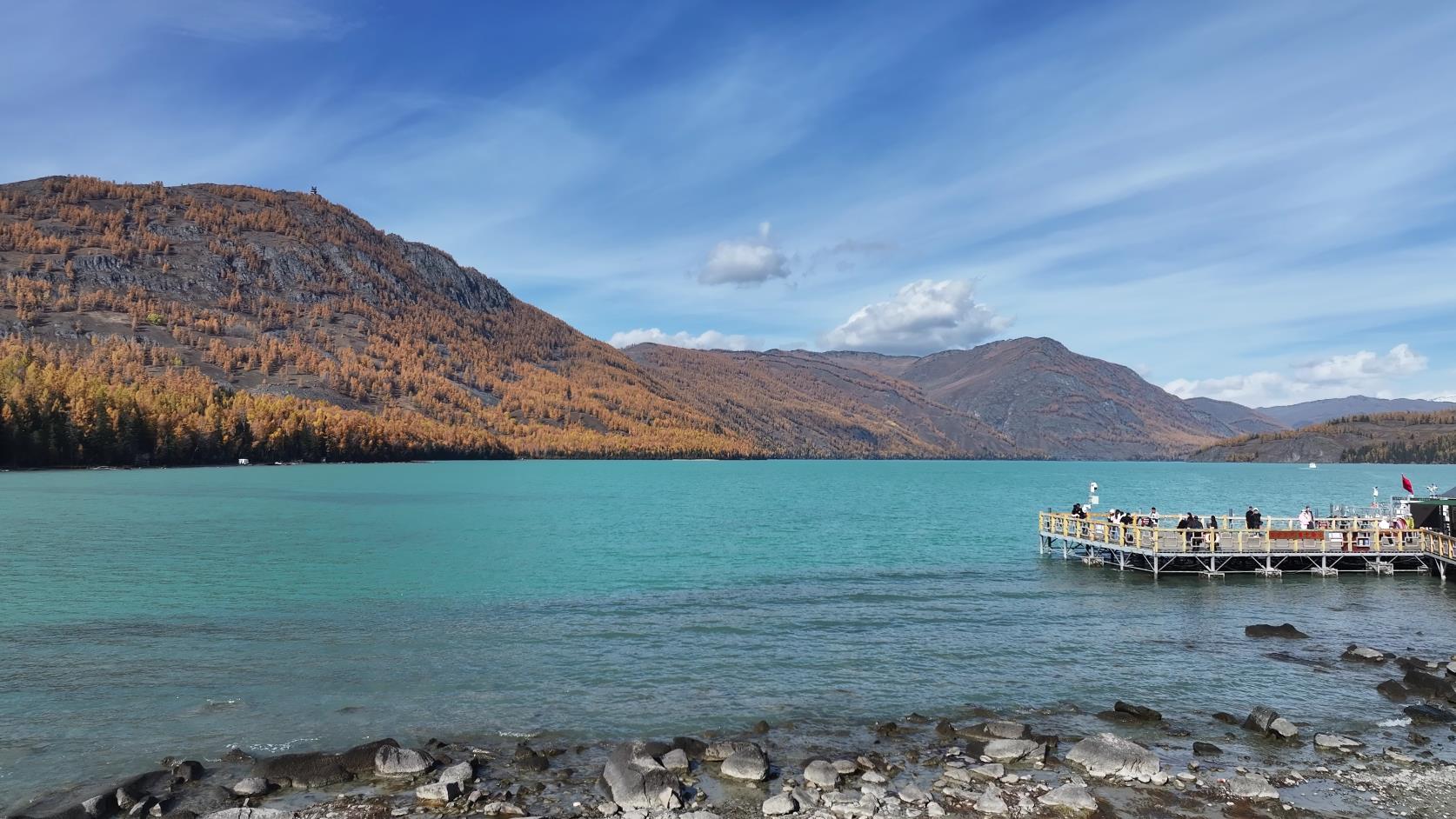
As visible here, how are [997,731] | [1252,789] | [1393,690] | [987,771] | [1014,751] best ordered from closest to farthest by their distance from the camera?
[1252,789]
[987,771]
[1014,751]
[997,731]
[1393,690]

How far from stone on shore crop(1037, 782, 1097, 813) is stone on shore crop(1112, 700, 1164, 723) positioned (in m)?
6.32

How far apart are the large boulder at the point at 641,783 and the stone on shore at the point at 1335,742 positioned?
15373 mm

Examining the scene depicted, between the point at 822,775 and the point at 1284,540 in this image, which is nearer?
the point at 822,775

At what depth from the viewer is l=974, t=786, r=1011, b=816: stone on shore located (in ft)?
53.0

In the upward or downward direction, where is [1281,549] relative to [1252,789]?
upward

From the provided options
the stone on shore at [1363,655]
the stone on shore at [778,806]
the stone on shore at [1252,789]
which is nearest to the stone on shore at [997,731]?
the stone on shore at [1252,789]

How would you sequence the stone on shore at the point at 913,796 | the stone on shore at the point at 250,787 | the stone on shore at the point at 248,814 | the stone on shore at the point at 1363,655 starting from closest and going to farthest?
the stone on shore at the point at 248,814 → the stone on shore at the point at 913,796 → the stone on shore at the point at 250,787 → the stone on shore at the point at 1363,655

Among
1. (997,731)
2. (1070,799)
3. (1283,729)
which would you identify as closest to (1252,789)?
(1070,799)

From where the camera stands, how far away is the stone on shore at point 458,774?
16969 millimetres

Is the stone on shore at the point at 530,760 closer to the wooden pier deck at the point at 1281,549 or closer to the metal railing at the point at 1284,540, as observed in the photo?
the wooden pier deck at the point at 1281,549

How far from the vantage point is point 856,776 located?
709 inches

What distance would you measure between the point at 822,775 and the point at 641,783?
3.85 meters

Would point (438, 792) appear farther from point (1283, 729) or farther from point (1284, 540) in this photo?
point (1284, 540)

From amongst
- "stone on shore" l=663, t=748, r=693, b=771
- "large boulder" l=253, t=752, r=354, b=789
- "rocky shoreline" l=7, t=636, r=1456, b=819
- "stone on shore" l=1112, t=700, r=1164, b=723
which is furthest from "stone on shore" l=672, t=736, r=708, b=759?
"stone on shore" l=1112, t=700, r=1164, b=723
